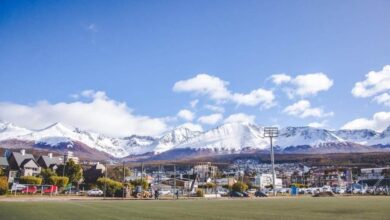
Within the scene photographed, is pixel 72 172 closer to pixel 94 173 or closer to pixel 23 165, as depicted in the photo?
pixel 23 165

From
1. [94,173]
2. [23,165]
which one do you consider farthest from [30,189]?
[94,173]

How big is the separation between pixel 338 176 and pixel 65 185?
121 metres

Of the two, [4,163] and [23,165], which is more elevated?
[4,163]

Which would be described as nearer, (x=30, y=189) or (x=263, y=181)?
(x=30, y=189)

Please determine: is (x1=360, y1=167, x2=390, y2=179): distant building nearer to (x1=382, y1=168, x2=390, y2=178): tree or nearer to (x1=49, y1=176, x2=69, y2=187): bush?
(x1=382, y1=168, x2=390, y2=178): tree

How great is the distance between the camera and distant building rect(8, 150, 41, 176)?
100 m

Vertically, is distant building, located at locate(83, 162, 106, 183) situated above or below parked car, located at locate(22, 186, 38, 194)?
above

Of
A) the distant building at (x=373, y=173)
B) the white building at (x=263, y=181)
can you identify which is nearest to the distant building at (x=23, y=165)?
the white building at (x=263, y=181)

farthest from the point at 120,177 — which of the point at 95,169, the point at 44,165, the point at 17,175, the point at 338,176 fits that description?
the point at 338,176

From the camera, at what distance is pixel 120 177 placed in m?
116

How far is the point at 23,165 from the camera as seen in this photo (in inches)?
3994

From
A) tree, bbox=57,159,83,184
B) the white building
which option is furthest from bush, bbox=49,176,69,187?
the white building

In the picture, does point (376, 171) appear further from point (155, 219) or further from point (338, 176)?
point (155, 219)

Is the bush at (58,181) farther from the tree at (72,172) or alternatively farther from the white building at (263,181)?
the white building at (263,181)
